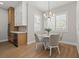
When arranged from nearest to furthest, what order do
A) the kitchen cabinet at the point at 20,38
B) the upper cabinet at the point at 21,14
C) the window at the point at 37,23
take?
the kitchen cabinet at the point at 20,38
the upper cabinet at the point at 21,14
the window at the point at 37,23

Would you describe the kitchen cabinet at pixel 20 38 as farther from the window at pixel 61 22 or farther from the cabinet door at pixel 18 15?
the window at pixel 61 22

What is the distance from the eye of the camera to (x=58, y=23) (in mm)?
4750

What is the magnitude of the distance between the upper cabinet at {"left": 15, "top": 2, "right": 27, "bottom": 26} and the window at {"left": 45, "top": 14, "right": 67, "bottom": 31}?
1.30 metres

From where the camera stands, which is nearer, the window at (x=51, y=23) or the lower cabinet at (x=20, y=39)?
the lower cabinet at (x=20, y=39)

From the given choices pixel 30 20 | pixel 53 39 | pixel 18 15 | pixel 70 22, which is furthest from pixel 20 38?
pixel 70 22

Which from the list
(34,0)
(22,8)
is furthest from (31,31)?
(34,0)

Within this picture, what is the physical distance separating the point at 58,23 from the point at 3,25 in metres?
3.71

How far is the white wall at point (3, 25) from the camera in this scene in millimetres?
5559

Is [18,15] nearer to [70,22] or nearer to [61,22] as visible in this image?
[61,22]

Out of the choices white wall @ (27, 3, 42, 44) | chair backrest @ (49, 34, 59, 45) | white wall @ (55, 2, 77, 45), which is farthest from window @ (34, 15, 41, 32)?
chair backrest @ (49, 34, 59, 45)

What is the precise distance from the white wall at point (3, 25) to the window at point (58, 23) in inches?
117

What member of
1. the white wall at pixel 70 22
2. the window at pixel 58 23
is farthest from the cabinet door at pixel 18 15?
the white wall at pixel 70 22

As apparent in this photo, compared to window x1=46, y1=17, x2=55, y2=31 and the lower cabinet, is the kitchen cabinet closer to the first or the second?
the lower cabinet

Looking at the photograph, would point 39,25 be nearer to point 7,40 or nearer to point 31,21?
point 31,21
